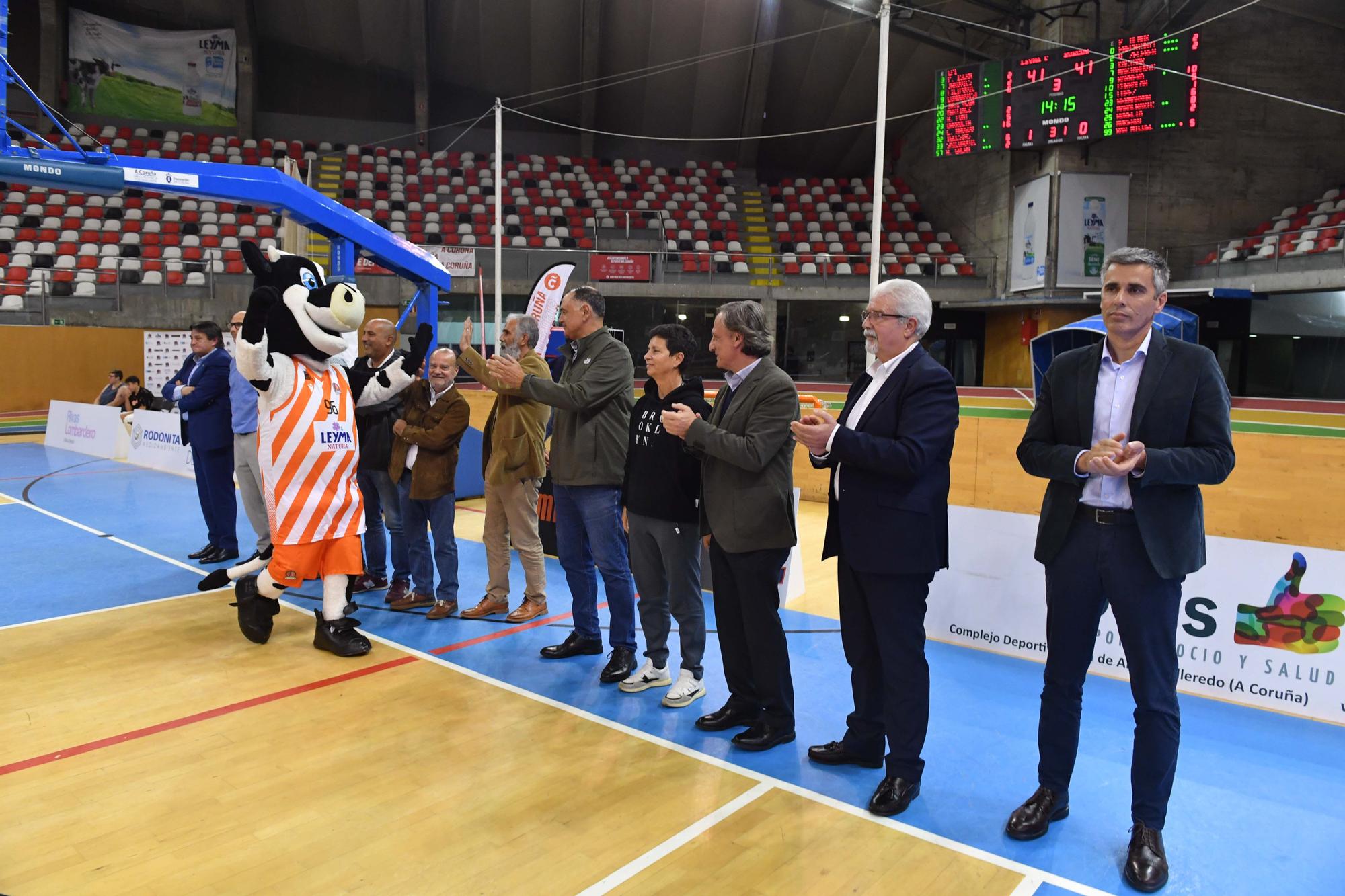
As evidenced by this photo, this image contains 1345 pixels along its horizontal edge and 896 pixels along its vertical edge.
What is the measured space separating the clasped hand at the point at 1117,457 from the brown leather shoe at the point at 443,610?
3.78 m

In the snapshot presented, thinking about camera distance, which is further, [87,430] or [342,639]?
[87,430]

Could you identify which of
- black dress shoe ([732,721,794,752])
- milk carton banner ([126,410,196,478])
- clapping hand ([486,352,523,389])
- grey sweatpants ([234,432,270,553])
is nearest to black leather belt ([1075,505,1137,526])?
black dress shoe ([732,721,794,752])

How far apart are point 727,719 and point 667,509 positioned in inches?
36.1

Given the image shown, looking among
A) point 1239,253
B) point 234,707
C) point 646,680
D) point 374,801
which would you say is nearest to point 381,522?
point 234,707

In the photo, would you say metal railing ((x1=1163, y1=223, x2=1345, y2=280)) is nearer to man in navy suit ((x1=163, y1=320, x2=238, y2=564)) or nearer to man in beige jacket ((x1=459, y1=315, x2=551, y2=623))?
man in beige jacket ((x1=459, y1=315, x2=551, y2=623))

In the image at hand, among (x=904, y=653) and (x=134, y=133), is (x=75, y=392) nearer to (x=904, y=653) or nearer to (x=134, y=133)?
(x=134, y=133)

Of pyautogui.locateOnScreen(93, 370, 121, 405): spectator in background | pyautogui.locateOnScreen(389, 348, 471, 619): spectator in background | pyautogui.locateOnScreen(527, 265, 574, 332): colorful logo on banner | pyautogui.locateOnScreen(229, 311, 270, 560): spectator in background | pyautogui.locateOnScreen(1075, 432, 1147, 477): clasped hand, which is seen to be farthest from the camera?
pyautogui.locateOnScreen(93, 370, 121, 405): spectator in background

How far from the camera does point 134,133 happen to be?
22.0 metres

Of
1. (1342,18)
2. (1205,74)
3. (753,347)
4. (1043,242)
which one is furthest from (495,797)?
(1342,18)

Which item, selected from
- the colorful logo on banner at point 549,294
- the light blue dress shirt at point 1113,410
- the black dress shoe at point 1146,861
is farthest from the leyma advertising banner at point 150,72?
the black dress shoe at point 1146,861

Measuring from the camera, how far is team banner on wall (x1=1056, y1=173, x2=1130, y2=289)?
16484mm

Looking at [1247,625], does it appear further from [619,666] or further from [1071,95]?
[1071,95]

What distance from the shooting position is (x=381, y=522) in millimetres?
5969

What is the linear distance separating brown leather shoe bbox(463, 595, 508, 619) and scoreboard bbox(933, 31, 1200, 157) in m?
13.8
